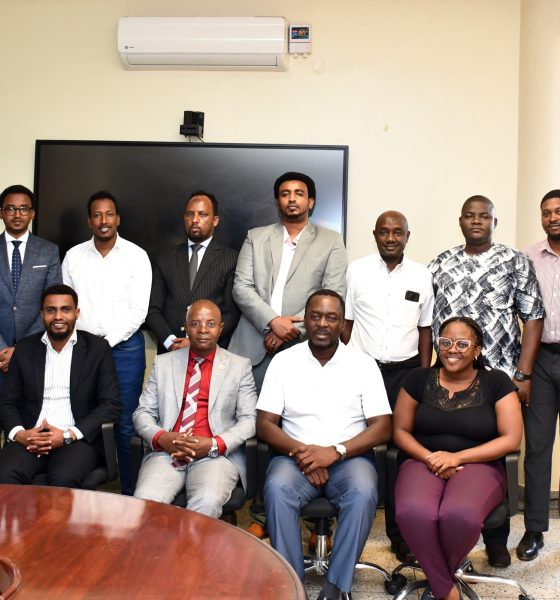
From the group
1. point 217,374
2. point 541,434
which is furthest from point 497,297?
point 217,374

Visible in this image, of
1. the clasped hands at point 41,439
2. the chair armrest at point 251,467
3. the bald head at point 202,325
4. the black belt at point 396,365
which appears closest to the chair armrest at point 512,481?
the black belt at point 396,365

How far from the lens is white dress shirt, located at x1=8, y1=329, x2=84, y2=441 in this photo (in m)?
3.98

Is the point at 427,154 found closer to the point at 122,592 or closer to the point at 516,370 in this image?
the point at 516,370

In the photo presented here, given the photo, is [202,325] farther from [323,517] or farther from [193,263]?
[323,517]

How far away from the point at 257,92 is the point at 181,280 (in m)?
1.65

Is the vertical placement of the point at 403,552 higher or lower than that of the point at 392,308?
lower

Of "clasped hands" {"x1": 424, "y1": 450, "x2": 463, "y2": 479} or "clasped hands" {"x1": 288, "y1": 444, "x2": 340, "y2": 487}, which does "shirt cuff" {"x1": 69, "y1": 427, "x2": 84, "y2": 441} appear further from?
"clasped hands" {"x1": 424, "y1": 450, "x2": 463, "y2": 479}

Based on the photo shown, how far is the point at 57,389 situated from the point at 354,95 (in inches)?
110

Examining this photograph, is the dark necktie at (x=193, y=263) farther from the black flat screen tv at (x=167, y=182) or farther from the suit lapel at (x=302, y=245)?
the black flat screen tv at (x=167, y=182)

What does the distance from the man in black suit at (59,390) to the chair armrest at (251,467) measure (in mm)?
775

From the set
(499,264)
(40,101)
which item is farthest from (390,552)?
(40,101)

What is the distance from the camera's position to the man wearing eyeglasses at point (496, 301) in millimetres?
4016

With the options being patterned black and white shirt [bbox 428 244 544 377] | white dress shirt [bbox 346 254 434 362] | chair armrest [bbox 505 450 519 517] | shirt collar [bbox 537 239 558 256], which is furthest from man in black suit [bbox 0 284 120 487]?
shirt collar [bbox 537 239 558 256]

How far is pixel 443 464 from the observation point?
3443mm
